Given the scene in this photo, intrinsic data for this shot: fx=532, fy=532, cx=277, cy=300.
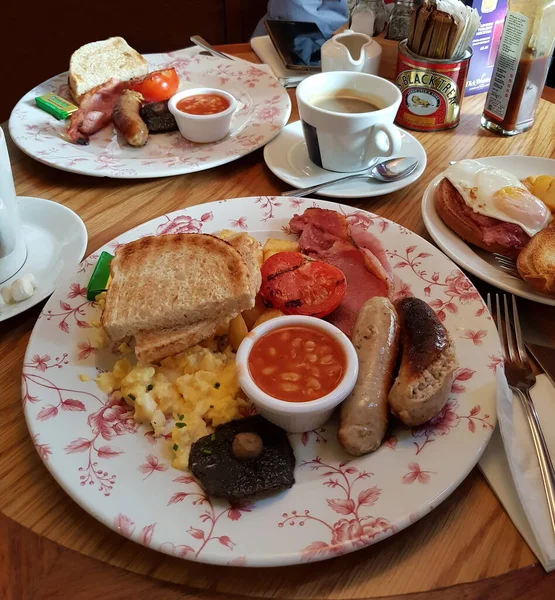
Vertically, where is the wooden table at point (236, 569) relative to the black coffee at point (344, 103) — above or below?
below

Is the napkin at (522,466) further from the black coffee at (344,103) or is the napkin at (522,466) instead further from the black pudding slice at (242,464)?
the black coffee at (344,103)

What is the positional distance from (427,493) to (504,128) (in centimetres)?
223

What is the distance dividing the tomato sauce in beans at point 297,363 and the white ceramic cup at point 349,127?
110 centimetres

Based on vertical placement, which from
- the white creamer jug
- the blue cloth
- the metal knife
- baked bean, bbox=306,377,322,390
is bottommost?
the metal knife

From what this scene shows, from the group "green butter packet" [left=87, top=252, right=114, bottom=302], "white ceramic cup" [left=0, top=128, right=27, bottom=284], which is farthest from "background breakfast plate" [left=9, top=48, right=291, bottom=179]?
"green butter packet" [left=87, top=252, right=114, bottom=302]

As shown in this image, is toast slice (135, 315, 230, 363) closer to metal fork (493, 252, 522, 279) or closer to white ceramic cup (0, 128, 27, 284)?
white ceramic cup (0, 128, 27, 284)

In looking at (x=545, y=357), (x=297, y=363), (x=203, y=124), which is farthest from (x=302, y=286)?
(x=203, y=124)

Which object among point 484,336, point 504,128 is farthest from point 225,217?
point 504,128

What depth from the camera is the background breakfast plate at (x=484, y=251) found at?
1.82 m

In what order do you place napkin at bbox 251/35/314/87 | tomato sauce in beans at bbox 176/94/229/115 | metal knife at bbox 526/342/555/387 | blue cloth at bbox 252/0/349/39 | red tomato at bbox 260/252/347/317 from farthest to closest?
blue cloth at bbox 252/0/349/39 < napkin at bbox 251/35/314/87 < tomato sauce in beans at bbox 176/94/229/115 < red tomato at bbox 260/252/347/317 < metal knife at bbox 526/342/555/387

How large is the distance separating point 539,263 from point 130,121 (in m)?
1.99

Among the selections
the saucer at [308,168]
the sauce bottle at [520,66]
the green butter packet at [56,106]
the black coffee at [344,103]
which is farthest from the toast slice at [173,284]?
the sauce bottle at [520,66]

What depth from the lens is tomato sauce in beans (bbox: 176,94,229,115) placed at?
2705 mm

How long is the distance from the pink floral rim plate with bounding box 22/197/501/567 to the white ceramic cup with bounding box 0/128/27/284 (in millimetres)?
297
